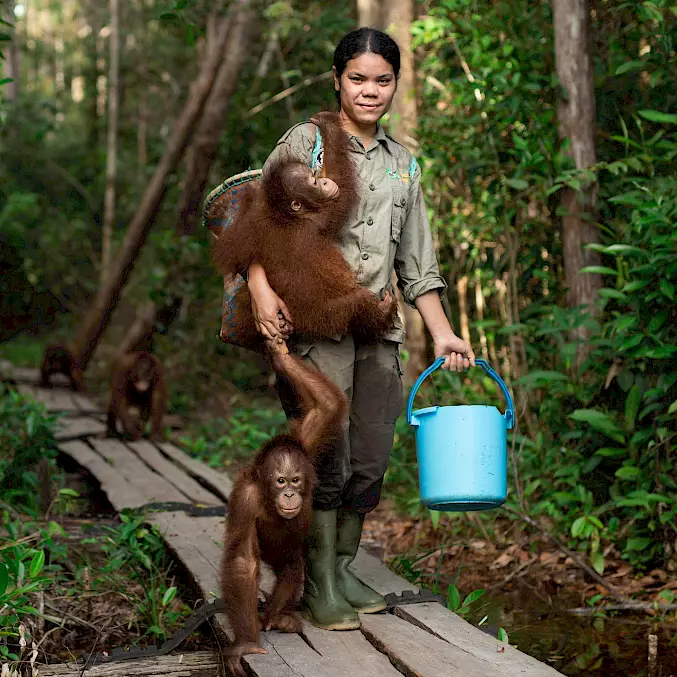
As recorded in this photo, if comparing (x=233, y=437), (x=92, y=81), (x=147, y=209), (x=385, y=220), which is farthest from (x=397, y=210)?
(x=92, y=81)

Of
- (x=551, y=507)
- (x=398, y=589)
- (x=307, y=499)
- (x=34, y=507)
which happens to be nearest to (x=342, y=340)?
(x=307, y=499)

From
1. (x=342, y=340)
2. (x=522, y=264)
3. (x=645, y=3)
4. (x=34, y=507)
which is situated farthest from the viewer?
(x=522, y=264)

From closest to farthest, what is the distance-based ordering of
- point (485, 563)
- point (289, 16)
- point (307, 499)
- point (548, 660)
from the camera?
point (307, 499) → point (548, 660) → point (485, 563) → point (289, 16)

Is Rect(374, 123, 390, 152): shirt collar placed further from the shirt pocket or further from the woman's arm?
the woman's arm

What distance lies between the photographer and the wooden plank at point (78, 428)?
7.75 meters

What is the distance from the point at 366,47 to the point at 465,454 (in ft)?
4.66

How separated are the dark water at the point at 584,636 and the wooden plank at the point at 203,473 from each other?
1.80 metres

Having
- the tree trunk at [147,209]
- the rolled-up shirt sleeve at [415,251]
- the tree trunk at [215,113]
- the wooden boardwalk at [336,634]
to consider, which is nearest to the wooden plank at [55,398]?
the tree trunk at [147,209]

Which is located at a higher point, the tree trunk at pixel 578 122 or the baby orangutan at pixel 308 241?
the tree trunk at pixel 578 122

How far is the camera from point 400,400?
343cm

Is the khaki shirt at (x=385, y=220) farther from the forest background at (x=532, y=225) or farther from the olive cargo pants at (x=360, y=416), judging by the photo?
the forest background at (x=532, y=225)

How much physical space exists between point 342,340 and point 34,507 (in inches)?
114

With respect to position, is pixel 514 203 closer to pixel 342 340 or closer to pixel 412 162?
pixel 412 162

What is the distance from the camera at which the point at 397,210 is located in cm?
334
